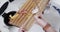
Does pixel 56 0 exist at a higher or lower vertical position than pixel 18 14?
higher

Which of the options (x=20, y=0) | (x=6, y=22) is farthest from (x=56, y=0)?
(x=6, y=22)

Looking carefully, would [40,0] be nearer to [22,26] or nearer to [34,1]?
[34,1]

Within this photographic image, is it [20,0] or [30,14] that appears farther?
[20,0]

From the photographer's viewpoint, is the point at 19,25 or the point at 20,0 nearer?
the point at 19,25

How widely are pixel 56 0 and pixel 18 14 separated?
0.89 ft

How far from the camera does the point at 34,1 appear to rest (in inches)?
32.8

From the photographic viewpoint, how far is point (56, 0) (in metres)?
0.88

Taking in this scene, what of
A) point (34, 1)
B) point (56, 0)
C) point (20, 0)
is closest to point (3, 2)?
point (20, 0)

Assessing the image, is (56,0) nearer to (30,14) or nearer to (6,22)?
(30,14)

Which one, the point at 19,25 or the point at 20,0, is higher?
the point at 20,0

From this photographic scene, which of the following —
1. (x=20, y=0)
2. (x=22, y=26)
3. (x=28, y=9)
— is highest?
(x=20, y=0)

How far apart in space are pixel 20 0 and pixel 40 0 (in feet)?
0.50

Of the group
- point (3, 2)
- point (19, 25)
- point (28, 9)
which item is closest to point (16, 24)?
point (19, 25)

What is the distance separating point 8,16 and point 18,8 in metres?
0.08
